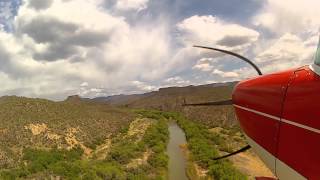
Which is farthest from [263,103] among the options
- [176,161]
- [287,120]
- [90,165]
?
[176,161]

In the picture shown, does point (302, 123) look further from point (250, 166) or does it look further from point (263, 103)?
point (250, 166)

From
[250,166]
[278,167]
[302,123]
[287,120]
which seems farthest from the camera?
[250,166]

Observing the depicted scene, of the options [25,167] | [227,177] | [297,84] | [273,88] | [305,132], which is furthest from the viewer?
[25,167]

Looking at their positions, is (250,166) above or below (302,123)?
below

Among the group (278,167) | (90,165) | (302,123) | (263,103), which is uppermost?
(263,103)

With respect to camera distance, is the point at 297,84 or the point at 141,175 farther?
the point at 141,175

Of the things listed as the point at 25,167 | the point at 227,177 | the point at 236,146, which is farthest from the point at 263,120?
the point at 236,146

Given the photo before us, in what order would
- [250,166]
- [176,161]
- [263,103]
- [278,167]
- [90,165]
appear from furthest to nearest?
1. [176,161]
2. [250,166]
3. [90,165]
4. [263,103]
5. [278,167]

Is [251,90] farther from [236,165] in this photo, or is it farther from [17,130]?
[17,130]
